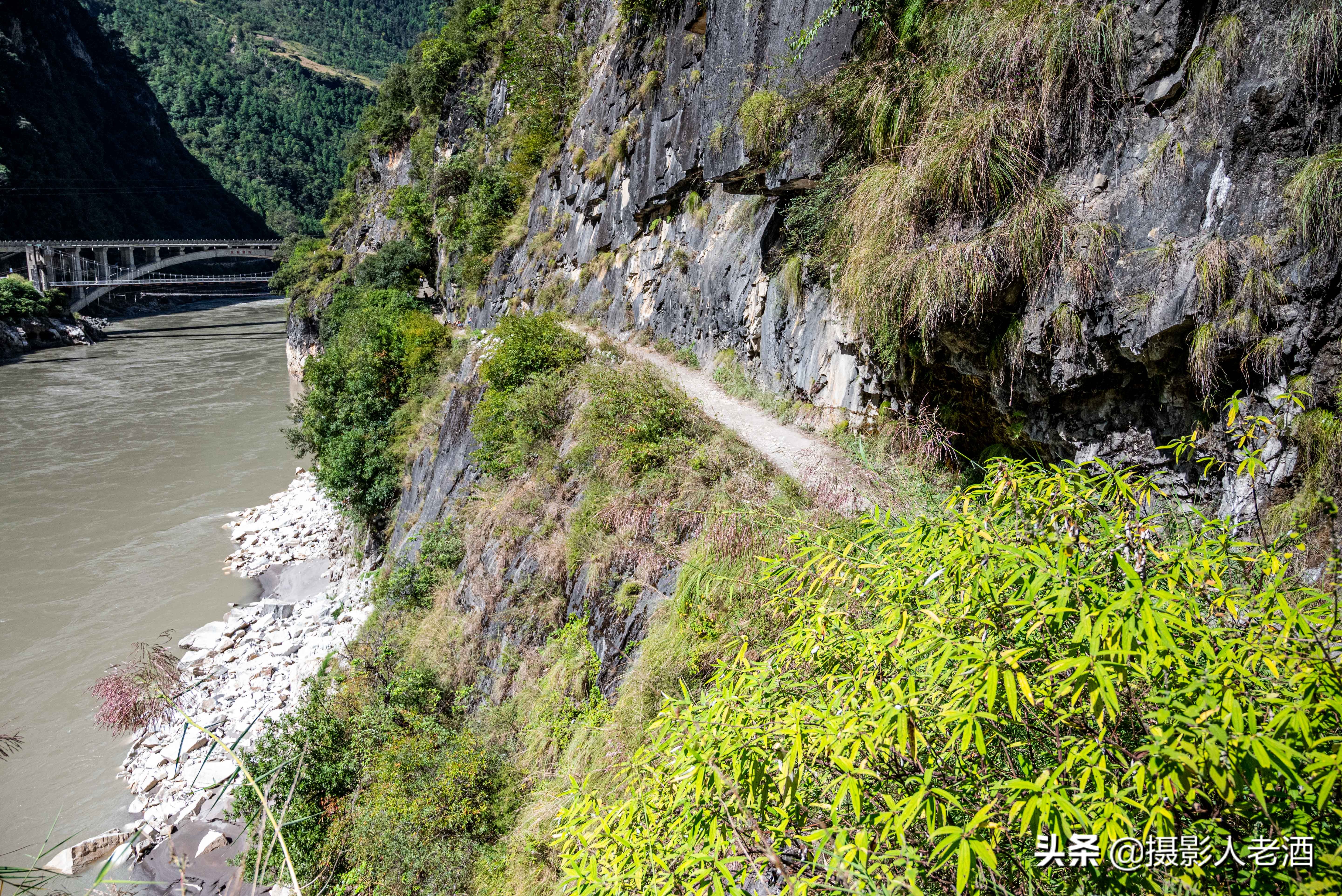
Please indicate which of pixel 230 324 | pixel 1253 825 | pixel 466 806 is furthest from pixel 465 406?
pixel 230 324

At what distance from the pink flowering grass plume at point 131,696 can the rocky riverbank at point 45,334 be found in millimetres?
40866

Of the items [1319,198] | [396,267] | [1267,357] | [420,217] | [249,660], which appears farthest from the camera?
[420,217]

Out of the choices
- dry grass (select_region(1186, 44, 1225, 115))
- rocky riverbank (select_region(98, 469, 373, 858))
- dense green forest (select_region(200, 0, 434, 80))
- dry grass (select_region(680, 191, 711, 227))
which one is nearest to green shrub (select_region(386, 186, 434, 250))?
rocky riverbank (select_region(98, 469, 373, 858))

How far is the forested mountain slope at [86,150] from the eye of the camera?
56469mm

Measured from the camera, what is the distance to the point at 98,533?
17.2 meters

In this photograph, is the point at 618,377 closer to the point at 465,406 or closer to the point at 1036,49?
the point at 465,406

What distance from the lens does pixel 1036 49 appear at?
4.89m

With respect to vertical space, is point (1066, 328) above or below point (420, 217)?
below

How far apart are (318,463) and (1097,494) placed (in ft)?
67.7

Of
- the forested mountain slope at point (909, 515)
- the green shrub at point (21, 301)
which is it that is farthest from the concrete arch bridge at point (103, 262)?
the forested mountain slope at point (909, 515)

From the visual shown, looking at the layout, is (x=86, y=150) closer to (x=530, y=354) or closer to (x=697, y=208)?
(x=530, y=354)

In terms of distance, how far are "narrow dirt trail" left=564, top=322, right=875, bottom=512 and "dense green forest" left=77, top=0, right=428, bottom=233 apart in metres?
97.2

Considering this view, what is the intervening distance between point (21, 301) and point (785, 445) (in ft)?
181

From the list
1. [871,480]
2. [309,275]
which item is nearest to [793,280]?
[871,480]
